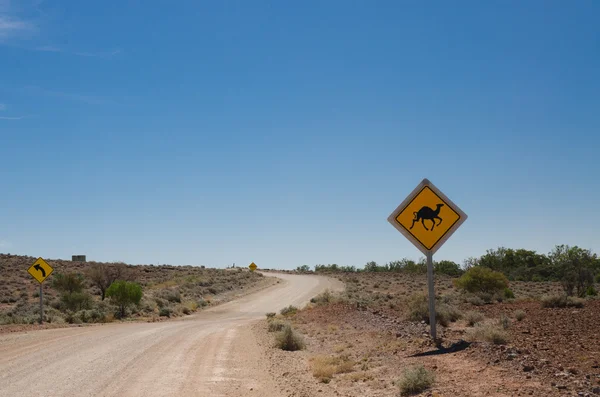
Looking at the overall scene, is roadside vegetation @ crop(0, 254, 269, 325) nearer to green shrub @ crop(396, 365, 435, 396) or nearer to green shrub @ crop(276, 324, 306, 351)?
green shrub @ crop(276, 324, 306, 351)

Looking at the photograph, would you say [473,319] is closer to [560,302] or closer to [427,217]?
[560,302]

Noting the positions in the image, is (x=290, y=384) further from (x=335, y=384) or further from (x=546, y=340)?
(x=546, y=340)

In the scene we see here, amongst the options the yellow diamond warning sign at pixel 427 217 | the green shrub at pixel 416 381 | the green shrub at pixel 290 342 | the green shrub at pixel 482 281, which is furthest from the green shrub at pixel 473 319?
the green shrub at pixel 482 281

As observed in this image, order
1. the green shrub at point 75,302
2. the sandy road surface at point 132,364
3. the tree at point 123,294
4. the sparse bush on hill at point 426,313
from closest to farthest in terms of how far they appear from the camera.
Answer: the sandy road surface at point 132,364 < the sparse bush on hill at point 426,313 < the green shrub at point 75,302 < the tree at point 123,294

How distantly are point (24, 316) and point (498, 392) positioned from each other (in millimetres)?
31247

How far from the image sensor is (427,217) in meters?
11.8

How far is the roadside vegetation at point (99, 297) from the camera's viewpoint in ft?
113

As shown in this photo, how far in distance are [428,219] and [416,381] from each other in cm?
404

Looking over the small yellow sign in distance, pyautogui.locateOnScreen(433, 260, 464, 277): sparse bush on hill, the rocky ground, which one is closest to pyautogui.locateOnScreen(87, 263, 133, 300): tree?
the small yellow sign in distance

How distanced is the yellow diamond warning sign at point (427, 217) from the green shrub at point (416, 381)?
10.5 ft

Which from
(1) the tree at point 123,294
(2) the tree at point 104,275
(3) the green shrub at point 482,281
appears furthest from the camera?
(2) the tree at point 104,275

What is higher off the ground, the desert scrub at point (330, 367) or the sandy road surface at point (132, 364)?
the desert scrub at point (330, 367)

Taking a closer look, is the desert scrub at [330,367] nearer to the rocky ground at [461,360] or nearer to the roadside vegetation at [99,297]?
the rocky ground at [461,360]

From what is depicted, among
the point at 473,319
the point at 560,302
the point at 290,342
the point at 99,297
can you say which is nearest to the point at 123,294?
the point at 99,297
